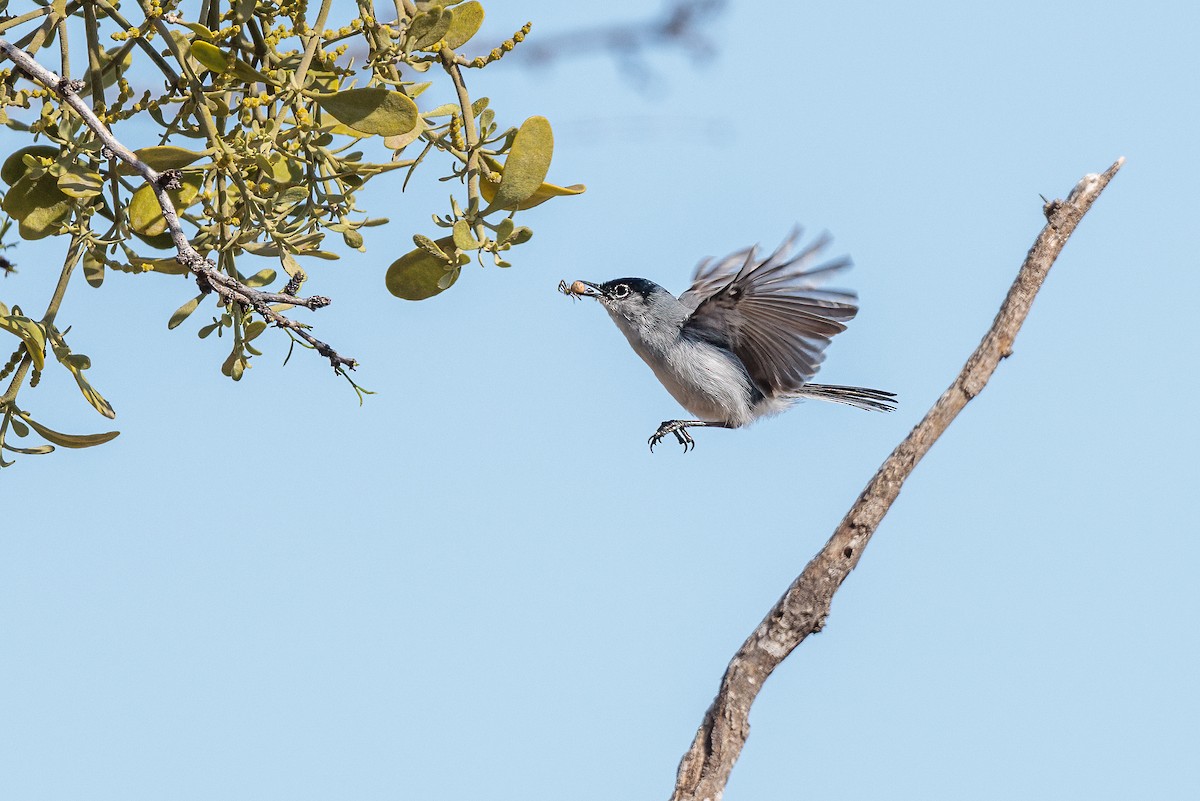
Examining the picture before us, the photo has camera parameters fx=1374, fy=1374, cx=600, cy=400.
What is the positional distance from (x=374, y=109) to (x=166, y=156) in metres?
0.18

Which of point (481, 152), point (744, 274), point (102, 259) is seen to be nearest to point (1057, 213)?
point (481, 152)

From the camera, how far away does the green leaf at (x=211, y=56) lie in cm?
121

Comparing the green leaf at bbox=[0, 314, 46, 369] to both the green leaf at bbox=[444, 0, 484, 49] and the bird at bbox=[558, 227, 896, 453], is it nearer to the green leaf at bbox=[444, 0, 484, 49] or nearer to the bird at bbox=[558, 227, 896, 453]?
the green leaf at bbox=[444, 0, 484, 49]

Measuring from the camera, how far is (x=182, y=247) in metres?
1.08

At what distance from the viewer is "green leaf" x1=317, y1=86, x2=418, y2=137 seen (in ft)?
3.95

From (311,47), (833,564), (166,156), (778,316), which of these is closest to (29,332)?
(166,156)

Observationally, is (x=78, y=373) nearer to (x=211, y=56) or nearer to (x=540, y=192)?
(x=211, y=56)

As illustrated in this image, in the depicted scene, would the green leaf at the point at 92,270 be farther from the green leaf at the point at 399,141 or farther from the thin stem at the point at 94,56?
the green leaf at the point at 399,141

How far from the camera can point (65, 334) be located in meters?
1.37

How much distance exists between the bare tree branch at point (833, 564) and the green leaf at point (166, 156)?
2.52ft

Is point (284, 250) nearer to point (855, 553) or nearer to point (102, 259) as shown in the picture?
point (102, 259)

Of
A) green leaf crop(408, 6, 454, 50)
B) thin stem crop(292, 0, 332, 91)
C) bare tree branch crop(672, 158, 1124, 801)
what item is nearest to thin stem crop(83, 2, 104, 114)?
thin stem crop(292, 0, 332, 91)

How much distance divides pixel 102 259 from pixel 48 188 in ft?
0.28

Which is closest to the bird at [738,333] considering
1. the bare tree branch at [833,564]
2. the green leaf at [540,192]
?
the bare tree branch at [833,564]
